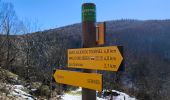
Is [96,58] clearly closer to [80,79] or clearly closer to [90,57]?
[90,57]

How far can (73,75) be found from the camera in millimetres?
5402

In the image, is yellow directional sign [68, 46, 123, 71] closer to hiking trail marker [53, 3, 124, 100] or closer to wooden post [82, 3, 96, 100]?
hiking trail marker [53, 3, 124, 100]

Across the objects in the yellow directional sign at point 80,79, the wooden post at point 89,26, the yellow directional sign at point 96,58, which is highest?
the wooden post at point 89,26

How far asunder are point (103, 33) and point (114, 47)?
48 cm

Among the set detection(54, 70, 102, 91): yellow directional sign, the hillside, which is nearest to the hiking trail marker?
detection(54, 70, 102, 91): yellow directional sign

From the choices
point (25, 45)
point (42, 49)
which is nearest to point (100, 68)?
point (25, 45)

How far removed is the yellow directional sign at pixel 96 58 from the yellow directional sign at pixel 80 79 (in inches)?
5.0

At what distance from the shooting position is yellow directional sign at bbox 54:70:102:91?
479cm

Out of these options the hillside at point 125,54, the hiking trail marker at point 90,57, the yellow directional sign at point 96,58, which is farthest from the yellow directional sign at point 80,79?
the hillside at point 125,54

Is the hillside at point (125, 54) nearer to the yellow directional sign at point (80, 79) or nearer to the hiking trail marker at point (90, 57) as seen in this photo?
the hiking trail marker at point (90, 57)

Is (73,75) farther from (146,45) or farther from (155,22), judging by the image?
(155,22)

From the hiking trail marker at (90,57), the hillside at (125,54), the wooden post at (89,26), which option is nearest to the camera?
the hiking trail marker at (90,57)

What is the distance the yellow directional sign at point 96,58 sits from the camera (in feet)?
15.0

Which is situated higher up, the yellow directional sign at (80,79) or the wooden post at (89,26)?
the wooden post at (89,26)
